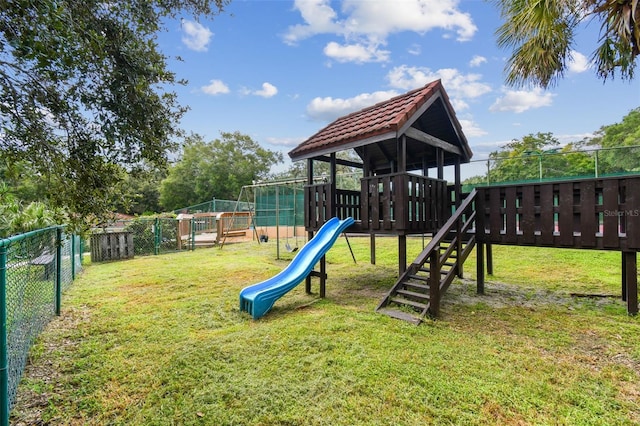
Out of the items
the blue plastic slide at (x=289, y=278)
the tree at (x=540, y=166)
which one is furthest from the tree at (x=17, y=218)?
the tree at (x=540, y=166)

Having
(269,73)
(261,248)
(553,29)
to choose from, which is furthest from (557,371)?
(269,73)

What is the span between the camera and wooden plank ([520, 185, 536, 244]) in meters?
5.15

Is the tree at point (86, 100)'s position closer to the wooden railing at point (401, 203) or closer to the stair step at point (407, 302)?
the wooden railing at point (401, 203)

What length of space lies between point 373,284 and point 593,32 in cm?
657

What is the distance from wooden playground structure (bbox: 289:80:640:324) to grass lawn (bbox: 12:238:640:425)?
0.63 meters

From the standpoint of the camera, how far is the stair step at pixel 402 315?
4008 millimetres

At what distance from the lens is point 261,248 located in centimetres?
1254

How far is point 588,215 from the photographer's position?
4621 mm

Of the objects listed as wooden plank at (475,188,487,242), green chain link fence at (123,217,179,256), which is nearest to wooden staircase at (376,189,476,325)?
wooden plank at (475,188,487,242)

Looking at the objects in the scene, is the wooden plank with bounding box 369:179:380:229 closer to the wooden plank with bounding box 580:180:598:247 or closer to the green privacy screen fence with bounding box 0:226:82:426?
the wooden plank with bounding box 580:180:598:247

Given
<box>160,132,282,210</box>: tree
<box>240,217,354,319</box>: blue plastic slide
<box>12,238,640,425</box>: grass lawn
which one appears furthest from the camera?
<box>160,132,282,210</box>: tree

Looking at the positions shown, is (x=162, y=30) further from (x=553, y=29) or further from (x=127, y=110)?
(x=553, y=29)

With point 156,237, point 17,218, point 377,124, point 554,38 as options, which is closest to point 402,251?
point 377,124

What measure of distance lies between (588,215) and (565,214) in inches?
10.8
